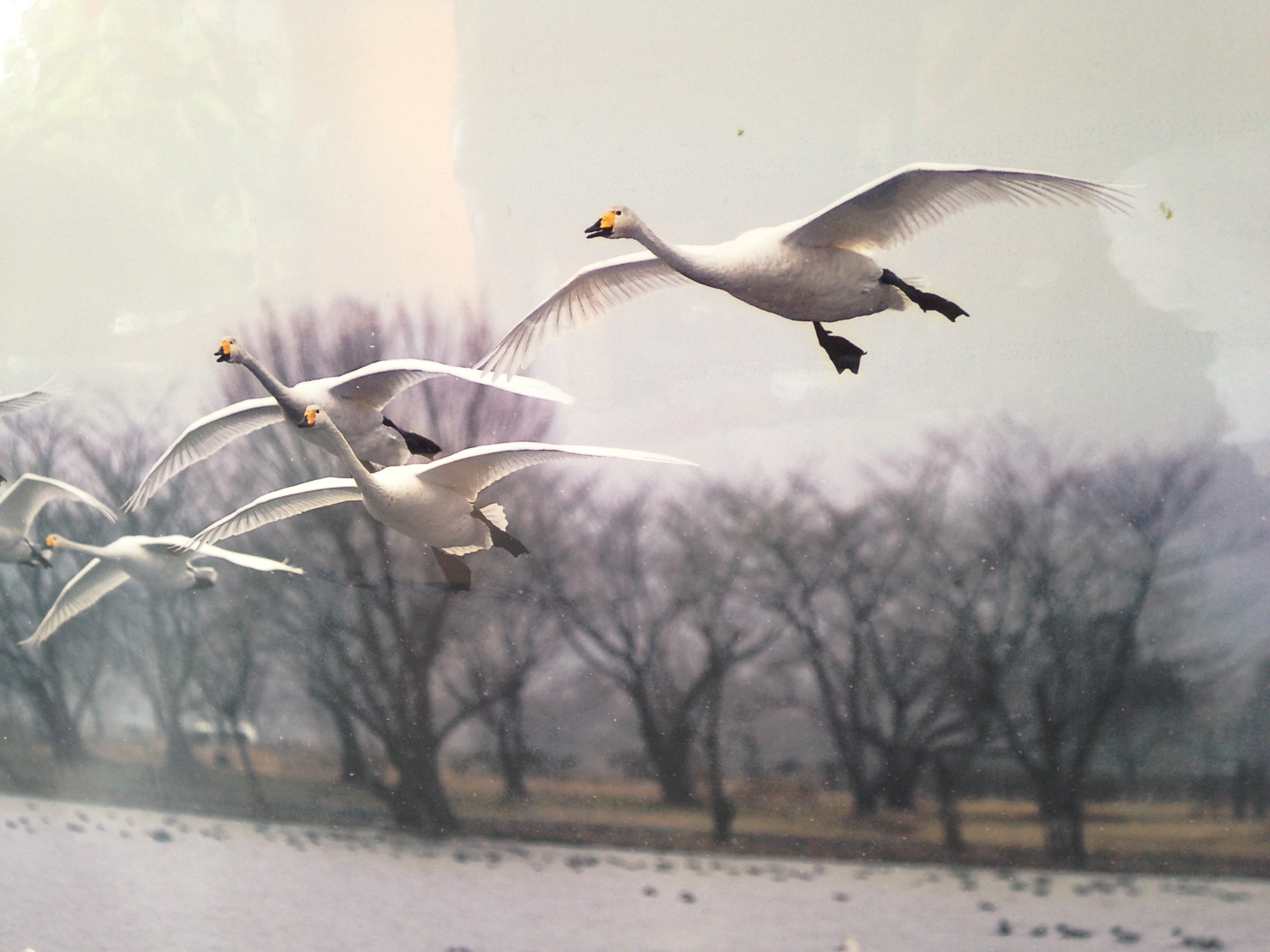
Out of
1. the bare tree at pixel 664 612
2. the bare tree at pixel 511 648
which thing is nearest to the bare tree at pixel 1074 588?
the bare tree at pixel 664 612

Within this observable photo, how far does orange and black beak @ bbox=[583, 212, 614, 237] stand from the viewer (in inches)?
71.9

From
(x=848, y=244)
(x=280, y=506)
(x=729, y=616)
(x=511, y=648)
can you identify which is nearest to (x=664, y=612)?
(x=729, y=616)

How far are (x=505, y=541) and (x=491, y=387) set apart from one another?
0.37 meters

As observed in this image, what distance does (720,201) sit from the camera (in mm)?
2012

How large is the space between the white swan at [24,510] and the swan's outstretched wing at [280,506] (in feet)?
1.84

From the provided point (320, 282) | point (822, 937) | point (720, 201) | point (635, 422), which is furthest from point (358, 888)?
point (720, 201)

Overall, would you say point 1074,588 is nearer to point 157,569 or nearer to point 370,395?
point 370,395

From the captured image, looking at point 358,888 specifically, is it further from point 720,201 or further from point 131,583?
point 720,201

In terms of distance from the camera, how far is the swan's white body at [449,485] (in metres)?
2.03

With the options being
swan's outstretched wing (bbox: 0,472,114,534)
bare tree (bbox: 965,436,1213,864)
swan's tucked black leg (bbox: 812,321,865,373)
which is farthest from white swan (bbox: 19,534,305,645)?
bare tree (bbox: 965,436,1213,864)

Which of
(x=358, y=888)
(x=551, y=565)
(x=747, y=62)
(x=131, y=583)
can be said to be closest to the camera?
(x=747, y=62)

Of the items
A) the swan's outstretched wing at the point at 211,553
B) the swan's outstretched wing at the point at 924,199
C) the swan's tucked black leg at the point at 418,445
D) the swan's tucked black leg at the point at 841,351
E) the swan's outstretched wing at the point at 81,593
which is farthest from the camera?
the swan's outstretched wing at the point at 81,593

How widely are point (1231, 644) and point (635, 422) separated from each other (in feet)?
4.36

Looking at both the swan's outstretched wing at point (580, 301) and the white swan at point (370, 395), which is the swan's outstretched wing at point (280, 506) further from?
the swan's outstretched wing at point (580, 301)
